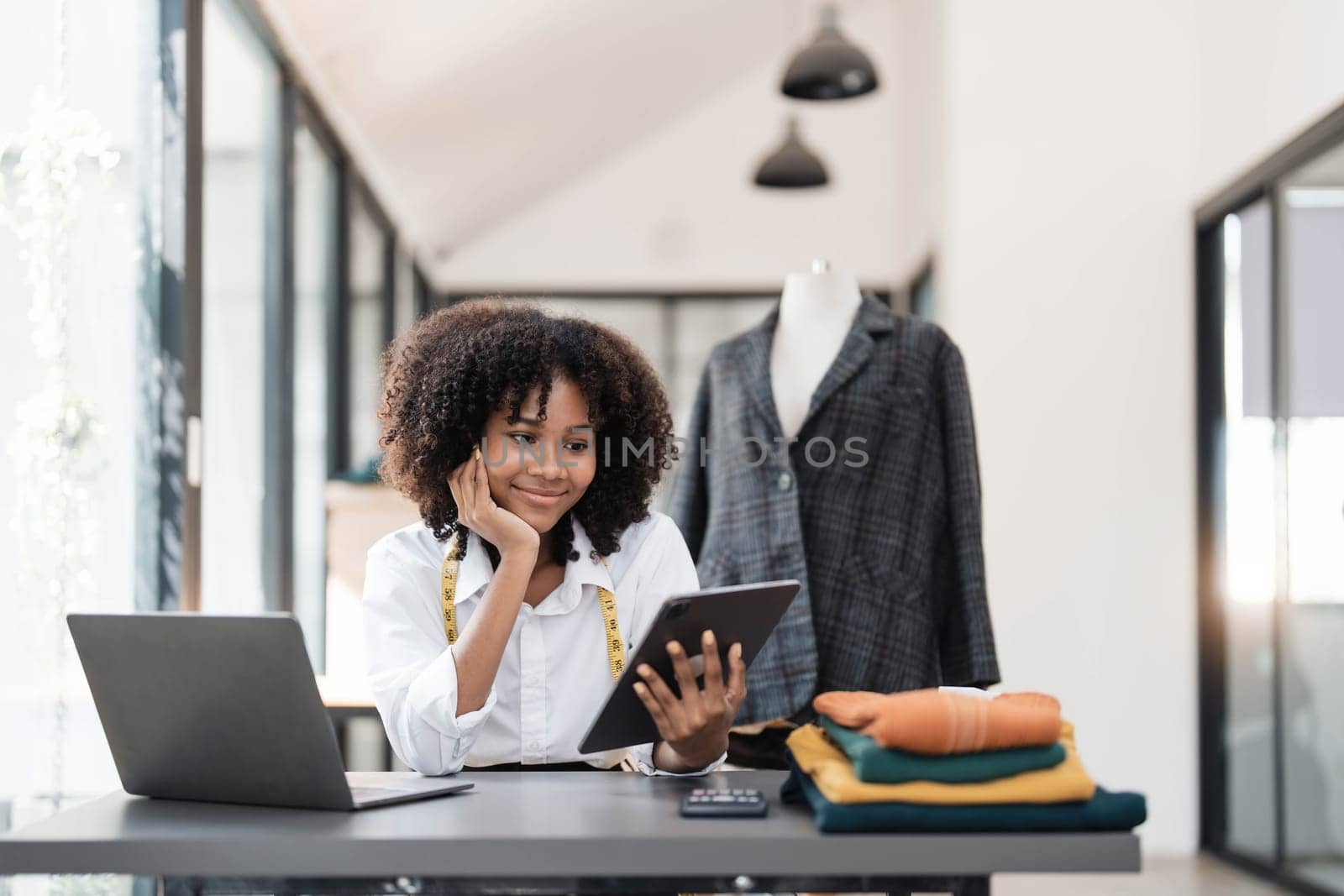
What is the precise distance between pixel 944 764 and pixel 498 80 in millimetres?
4244

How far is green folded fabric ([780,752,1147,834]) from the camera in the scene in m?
Answer: 1.16

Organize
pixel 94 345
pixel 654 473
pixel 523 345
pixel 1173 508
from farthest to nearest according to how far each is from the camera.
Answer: pixel 1173 508 → pixel 94 345 → pixel 654 473 → pixel 523 345

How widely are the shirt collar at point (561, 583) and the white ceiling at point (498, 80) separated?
90.9 inches

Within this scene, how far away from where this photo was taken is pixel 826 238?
27.0ft

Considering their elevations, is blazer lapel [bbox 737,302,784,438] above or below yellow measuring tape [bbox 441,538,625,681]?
above

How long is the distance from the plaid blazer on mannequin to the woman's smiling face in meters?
0.72

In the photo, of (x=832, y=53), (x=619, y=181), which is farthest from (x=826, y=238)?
(x=832, y=53)

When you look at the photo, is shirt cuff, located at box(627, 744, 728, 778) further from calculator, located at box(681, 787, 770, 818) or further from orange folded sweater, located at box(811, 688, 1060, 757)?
orange folded sweater, located at box(811, 688, 1060, 757)

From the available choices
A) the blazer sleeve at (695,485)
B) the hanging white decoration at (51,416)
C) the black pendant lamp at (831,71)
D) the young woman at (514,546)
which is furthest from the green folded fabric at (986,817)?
the black pendant lamp at (831,71)

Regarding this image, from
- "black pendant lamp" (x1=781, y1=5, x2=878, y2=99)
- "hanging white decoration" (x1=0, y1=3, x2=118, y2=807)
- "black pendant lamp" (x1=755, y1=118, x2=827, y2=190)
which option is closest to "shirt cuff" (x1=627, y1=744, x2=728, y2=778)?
"hanging white decoration" (x1=0, y1=3, x2=118, y2=807)

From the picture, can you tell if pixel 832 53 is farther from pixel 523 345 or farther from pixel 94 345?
pixel 523 345

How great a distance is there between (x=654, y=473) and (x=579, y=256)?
21.2ft

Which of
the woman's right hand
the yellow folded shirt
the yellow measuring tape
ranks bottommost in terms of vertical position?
the yellow folded shirt

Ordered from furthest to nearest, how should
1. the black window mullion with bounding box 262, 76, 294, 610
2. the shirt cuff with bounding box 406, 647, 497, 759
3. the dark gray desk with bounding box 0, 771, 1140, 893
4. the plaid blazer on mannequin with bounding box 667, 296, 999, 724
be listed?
the black window mullion with bounding box 262, 76, 294, 610 → the plaid blazer on mannequin with bounding box 667, 296, 999, 724 → the shirt cuff with bounding box 406, 647, 497, 759 → the dark gray desk with bounding box 0, 771, 1140, 893
